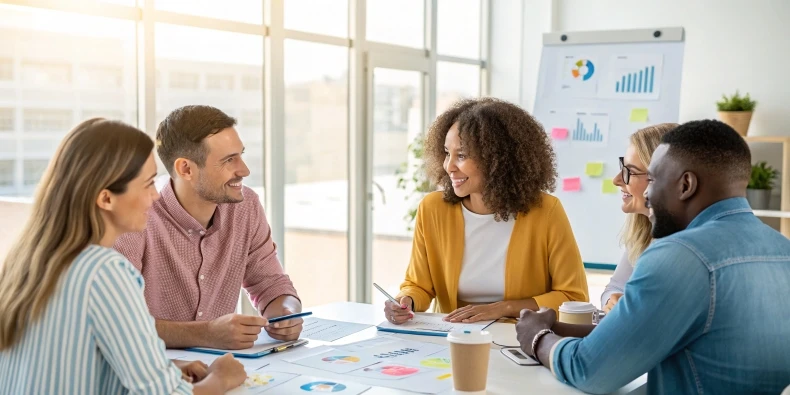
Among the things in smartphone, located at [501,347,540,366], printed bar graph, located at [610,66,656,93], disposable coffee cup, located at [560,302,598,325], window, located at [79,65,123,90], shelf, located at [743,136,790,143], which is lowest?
smartphone, located at [501,347,540,366]

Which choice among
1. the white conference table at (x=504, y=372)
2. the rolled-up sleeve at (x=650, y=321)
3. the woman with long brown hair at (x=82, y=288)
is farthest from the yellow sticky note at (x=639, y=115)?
the woman with long brown hair at (x=82, y=288)

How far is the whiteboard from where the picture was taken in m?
4.73

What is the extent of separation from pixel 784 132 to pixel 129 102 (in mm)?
4446

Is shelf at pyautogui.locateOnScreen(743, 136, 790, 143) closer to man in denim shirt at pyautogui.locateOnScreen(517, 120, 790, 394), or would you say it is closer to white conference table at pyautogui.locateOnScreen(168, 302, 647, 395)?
white conference table at pyautogui.locateOnScreen(168, 302, 647, 395)

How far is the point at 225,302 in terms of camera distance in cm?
245

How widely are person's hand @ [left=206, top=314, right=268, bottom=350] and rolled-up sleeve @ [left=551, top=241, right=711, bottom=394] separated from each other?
2.59 feet

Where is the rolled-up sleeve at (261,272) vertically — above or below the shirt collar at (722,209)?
below

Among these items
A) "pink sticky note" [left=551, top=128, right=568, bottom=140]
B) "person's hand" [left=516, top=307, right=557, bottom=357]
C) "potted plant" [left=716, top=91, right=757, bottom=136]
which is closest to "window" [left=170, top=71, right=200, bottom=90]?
"pink sticky note" [left=551, top=128, right=568, bottom=140]

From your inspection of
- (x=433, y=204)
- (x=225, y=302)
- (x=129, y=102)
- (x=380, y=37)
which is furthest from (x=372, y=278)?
(x=225, y=302)

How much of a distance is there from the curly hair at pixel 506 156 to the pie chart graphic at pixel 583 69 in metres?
2.13

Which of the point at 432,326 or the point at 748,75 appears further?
the point at 748,75

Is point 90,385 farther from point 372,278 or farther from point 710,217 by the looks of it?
point 372,278

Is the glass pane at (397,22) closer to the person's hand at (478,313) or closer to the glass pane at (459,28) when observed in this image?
the glass pane at (459,28)

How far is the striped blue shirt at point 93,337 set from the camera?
139 centimetres
